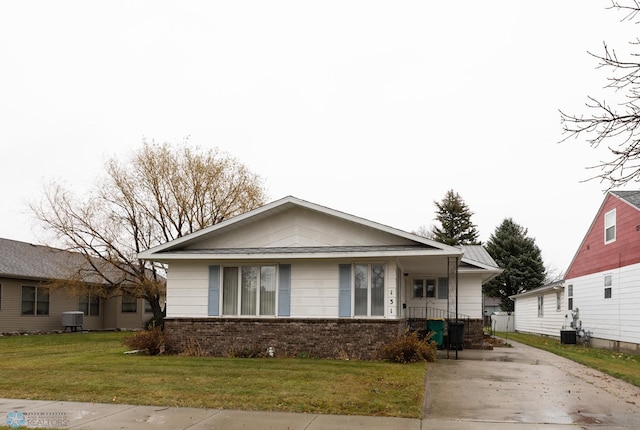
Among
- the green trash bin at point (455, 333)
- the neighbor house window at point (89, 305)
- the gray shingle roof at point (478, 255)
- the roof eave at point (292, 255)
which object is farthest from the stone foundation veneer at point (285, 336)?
the neighbor house window at point (89, 305)

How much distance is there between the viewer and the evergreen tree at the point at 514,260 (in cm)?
4900

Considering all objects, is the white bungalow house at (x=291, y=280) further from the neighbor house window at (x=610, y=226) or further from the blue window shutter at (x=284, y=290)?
the neighbor house window at (x=610, y=226)

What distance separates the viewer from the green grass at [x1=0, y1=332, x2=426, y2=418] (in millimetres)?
9750

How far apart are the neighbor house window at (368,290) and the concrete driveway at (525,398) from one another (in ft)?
7.01

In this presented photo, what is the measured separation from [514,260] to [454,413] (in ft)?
138

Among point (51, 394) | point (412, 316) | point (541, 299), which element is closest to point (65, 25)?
point (51, 394)

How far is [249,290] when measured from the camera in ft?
57.0

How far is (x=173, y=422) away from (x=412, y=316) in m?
15.7

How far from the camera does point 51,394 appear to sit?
10.5m

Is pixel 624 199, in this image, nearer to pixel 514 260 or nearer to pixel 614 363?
pixel 614 363

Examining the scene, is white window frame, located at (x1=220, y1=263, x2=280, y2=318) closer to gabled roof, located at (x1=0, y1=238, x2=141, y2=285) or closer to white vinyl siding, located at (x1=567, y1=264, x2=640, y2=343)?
white vinyl siding, located at (x1=567, y1=264, x2=640, y2=343)

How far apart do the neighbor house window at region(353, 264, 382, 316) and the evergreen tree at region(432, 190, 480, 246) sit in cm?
4204

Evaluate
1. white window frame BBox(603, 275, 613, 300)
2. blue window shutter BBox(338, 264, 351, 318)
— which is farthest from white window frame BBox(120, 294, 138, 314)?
white window frame BBox(603, 275, 613, 300)

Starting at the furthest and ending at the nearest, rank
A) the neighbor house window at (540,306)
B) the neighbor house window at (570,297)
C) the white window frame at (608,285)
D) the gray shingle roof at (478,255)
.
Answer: the neighbor house window at (540,306), the neighbor house window at (570,297), the gray shingle roof at (478,255), the white window frame at (608,285)
